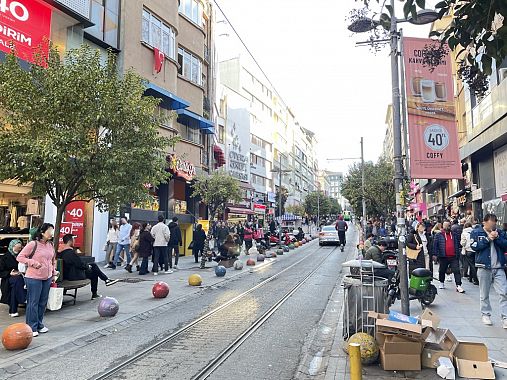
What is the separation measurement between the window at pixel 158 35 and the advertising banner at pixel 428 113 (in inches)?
650

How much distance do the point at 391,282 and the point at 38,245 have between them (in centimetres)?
730

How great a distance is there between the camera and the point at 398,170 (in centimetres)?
725

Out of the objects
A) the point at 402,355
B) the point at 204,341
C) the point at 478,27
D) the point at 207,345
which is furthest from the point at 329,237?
the point at 478,27

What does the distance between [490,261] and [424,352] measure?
302cm

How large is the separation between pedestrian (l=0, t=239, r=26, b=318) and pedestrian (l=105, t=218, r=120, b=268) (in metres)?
7.35

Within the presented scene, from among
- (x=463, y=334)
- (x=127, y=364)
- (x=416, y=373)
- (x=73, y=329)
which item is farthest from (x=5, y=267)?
A: (x=463, y=334)

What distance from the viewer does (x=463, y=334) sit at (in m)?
6.98

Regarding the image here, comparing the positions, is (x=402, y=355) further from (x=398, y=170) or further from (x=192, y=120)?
(x=192, y=120)

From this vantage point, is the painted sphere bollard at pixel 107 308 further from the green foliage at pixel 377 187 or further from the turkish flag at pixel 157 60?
the green foliage at pixel 377 187

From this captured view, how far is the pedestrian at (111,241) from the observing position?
16.2 m

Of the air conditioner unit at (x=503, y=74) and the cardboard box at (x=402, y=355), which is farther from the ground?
the air conditioner unit at (x=503, y=74)

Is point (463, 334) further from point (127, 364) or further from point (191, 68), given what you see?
point (191, 68)

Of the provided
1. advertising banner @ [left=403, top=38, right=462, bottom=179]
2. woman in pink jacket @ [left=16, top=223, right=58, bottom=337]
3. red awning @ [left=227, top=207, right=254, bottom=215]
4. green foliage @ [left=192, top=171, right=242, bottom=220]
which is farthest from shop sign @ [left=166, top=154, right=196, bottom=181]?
advertising banner @ [left=403, top=38, right=462, bottom=179]

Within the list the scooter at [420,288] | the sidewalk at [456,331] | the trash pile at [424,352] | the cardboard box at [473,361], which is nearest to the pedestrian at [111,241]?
the sidewalk at [456,331]
